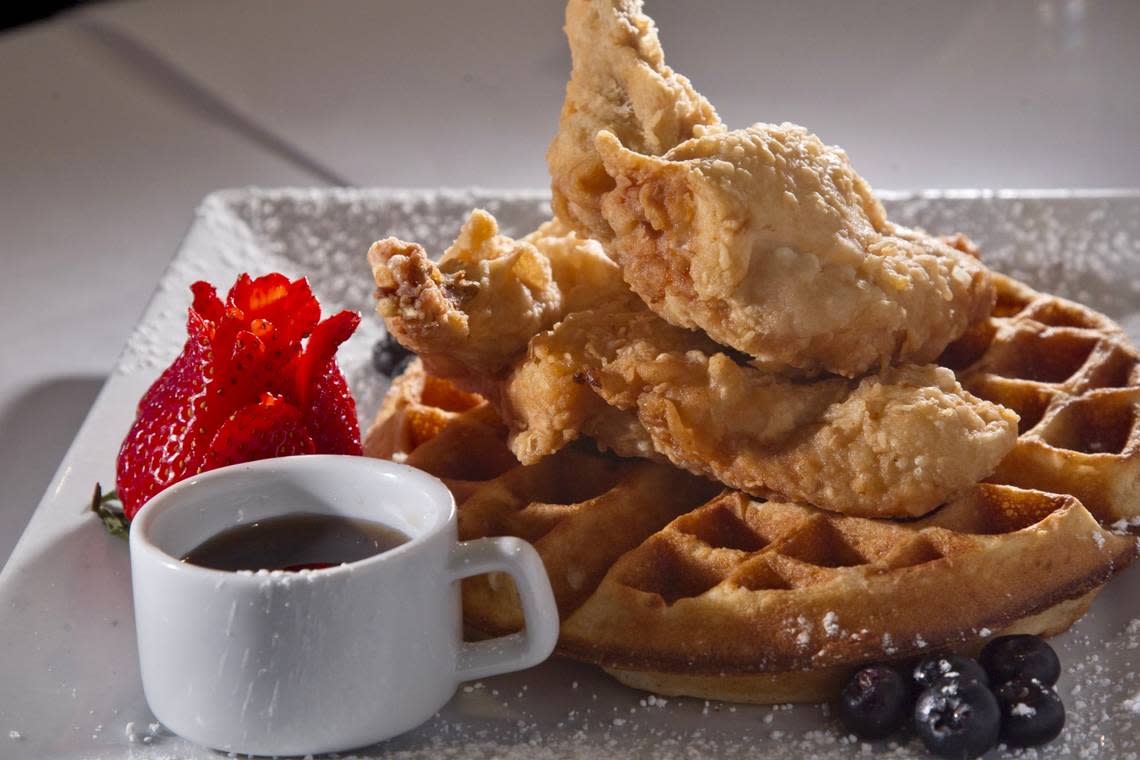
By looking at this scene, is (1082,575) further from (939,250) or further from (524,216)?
(524,216)

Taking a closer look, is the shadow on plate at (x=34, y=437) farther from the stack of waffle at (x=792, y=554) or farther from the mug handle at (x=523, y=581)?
the mug handle at (x=523, y=581)

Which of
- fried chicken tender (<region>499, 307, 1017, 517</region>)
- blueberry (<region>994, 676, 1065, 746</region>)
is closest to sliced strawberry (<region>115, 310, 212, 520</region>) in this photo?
fried chicken tender (<region>499, 307, 1017, 517</region>)

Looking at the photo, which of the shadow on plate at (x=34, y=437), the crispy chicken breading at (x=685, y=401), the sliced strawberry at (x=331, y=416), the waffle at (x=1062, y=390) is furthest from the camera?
the shadow on plate at (x=34, y=437)

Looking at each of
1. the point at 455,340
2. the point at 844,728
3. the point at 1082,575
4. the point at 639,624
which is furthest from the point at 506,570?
the point at 1082,575

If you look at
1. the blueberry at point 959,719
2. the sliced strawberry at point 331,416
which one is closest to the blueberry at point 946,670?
the blueberry at point 959,719

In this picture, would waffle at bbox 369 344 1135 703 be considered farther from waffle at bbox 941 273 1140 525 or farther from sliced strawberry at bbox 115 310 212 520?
sliced strawberry at bbox 115 310 212 520

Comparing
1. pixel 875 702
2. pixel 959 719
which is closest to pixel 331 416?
pixel 875 702

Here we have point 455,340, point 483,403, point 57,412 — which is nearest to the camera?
point 455,340
